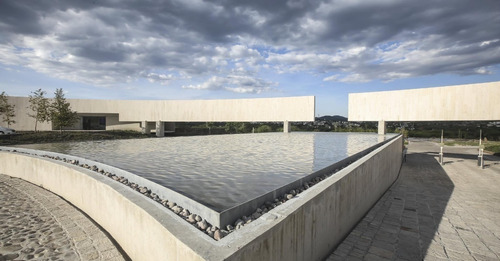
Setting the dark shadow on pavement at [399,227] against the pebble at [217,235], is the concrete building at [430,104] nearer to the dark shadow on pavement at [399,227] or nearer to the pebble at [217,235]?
the dark shadow on pavement at [399,227]

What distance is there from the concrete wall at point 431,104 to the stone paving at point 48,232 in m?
20.2

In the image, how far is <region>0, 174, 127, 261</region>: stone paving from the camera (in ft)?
12.1

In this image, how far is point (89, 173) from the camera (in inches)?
209

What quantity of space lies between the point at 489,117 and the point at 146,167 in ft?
64.2

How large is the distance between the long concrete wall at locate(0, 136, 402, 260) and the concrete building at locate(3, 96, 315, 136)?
735 inches

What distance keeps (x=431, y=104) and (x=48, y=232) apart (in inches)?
834

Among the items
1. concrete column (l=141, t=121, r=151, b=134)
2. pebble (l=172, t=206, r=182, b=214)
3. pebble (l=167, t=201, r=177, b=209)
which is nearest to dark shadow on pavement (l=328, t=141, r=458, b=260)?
pebble (l=172, t=206, r=182, b=214)

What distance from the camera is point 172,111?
29953 mm

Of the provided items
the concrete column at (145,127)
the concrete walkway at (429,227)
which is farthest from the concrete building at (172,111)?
the concrete walkway at (429,227)

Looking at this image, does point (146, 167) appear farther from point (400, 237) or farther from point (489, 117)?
point (489, 117)

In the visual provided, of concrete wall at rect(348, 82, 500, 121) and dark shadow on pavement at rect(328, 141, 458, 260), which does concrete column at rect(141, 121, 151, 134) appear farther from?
dark shadow on pavement at rect(328, 141, 458, 260)

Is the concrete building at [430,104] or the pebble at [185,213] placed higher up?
the concrete building at [430,104]

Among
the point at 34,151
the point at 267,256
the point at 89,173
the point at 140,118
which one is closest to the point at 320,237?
the point at 267,256

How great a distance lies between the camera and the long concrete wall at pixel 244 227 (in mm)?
2125
